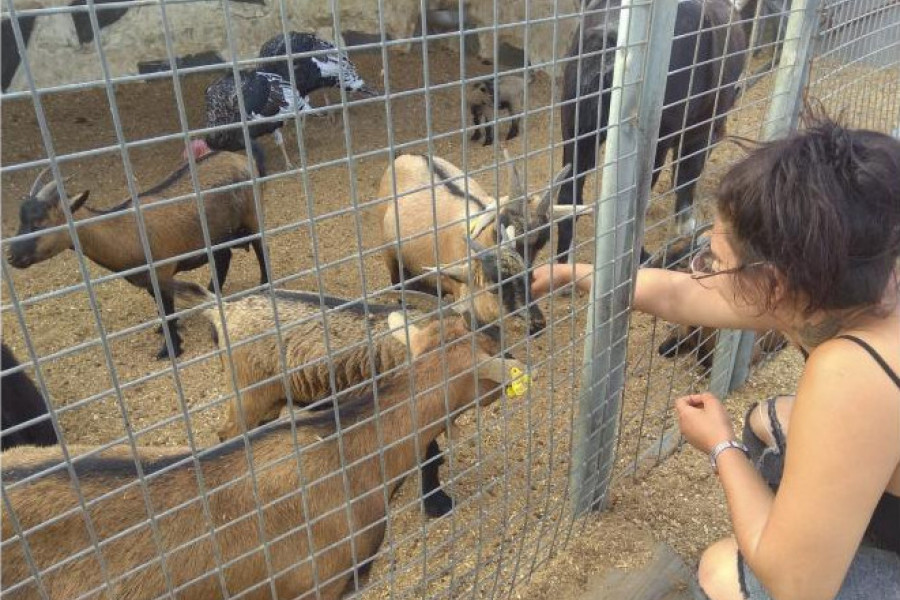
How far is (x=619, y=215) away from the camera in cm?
213

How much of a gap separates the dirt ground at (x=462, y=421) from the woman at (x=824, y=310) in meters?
0.53

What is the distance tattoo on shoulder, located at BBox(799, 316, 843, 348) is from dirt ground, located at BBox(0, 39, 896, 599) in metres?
0.66

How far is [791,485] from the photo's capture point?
147 centimetres

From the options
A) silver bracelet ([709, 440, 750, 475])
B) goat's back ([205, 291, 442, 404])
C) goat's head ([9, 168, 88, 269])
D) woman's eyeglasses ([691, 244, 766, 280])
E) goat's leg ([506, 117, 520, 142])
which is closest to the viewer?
woman's eyeglasses ([691, 244, 766, 280])

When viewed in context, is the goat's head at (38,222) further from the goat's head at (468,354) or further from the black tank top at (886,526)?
the black tank top at (886,526)

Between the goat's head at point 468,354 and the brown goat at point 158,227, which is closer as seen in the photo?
the goat's head at point 468,354

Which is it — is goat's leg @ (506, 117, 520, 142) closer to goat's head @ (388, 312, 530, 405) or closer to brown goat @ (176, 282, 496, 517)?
brown goat @ (176, 282, 496, 517)

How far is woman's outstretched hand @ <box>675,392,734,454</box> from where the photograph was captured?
6.34 ft

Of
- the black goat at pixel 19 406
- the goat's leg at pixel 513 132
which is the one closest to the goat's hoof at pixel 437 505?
the black goat at pixel 19 406

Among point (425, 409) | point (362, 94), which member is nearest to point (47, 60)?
point (362, 94)

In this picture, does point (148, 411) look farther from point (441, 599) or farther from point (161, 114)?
point (161, 114)

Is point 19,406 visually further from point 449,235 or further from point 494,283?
point 449,235

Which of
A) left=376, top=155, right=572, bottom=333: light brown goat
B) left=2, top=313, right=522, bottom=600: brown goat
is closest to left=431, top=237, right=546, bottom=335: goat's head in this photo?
left=376, top=155, right=572, bottom=333: light brown goat

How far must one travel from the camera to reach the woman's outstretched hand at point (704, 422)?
1932 mm
